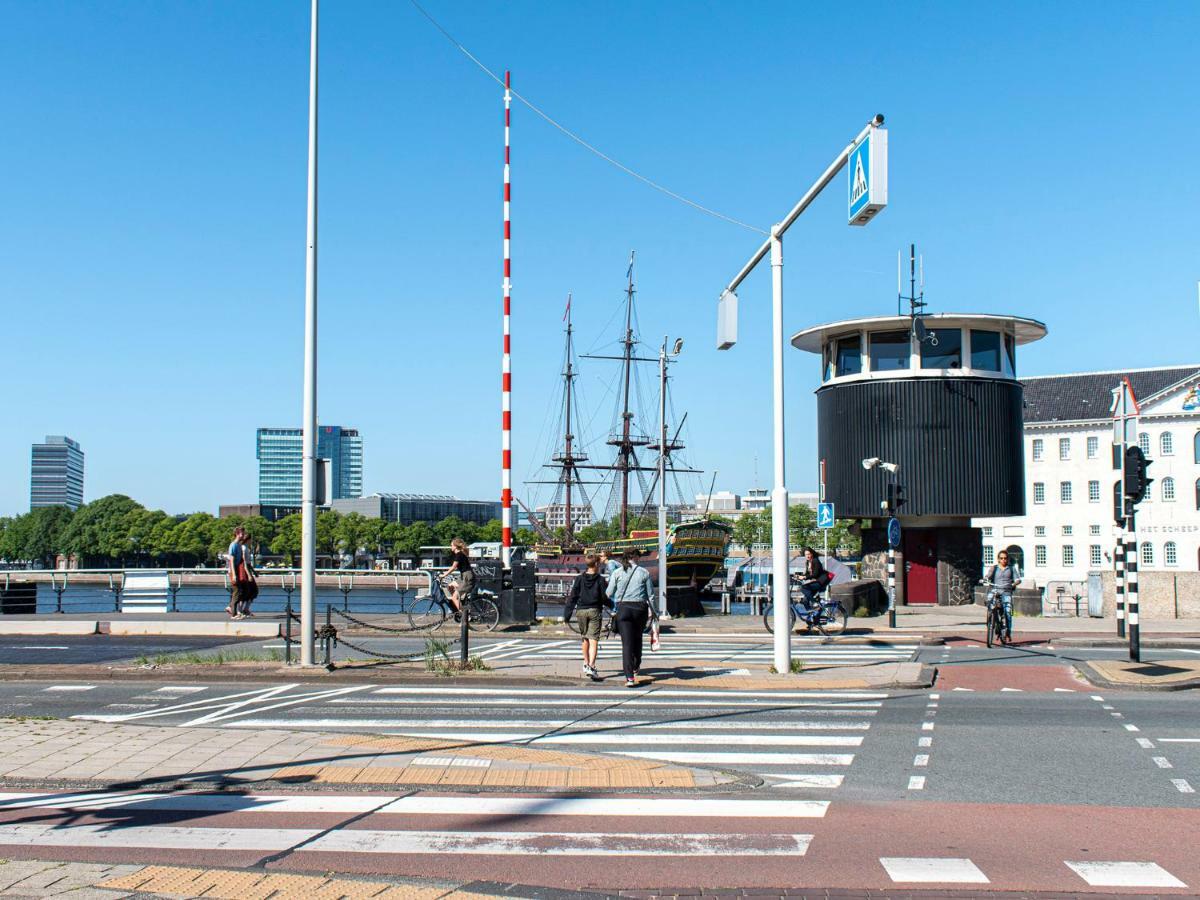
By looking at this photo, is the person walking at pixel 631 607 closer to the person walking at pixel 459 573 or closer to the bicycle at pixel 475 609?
the person walking at pixel 459 573

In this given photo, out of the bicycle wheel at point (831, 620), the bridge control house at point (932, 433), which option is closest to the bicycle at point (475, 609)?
the bicycle wheel at point (831, 620)

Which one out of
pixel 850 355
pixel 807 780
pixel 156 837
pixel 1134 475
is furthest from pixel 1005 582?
pixel 156 837

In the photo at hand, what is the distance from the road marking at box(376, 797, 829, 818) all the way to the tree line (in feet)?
440

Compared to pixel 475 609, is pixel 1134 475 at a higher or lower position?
higher

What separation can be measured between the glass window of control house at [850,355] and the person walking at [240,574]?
60.8 ft

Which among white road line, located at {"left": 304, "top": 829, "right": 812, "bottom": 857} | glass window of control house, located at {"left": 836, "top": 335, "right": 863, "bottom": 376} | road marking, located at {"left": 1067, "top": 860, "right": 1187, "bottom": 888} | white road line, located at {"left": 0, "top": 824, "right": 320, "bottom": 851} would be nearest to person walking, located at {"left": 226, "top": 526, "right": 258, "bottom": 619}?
white road line, located at {"left": 0, "top": 824, "right": 320, "bottom": 851}

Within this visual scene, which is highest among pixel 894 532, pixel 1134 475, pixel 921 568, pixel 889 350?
pixel 889 350

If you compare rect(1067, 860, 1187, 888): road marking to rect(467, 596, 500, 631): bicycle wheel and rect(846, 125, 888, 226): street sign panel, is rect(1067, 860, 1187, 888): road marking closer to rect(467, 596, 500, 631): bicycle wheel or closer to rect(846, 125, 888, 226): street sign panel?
rect(846, 125, 888, 226): street sign panel

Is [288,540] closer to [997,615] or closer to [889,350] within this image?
[889,350]

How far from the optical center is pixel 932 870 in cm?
642

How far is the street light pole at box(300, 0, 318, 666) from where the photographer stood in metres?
15.6

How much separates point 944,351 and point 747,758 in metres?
24.3

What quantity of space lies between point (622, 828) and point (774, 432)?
8.63 meters

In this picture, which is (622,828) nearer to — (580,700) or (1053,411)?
(580,700)
